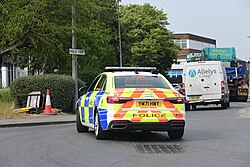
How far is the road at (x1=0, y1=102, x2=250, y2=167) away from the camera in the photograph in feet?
31.4

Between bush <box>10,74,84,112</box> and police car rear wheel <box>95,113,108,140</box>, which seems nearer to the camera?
police car rear wheel <box>95,113,108,140</box>

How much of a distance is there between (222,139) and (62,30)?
602 inches

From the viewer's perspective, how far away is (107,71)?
1433 cm

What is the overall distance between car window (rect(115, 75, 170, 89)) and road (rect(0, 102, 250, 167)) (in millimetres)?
1200

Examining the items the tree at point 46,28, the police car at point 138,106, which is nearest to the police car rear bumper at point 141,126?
the police car at point 138,106

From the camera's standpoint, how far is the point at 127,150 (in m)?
11.1

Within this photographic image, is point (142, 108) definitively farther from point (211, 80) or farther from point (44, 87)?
point (211, 80)

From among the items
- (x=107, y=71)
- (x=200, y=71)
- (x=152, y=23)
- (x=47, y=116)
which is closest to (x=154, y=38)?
(x=152, y=23)

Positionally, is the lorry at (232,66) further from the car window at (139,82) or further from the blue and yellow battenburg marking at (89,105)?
the car window at (139,82)

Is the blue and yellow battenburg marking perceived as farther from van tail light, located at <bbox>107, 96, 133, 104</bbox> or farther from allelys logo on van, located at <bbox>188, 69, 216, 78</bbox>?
allelys logo on van, located at <bbox>188, 69, 216, 78</bbox>

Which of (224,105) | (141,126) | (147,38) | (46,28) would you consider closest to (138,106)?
(141,126)

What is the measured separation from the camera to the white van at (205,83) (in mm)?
27422

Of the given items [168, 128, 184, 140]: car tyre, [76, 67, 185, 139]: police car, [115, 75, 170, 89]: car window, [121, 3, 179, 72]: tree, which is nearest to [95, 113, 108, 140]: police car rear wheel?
[76, 67, 185, 139]: police car

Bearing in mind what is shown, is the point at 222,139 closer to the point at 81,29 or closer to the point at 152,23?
the point at 81,29
